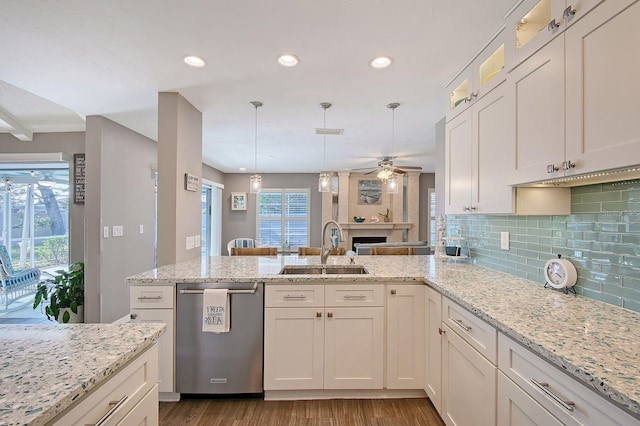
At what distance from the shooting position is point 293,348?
207cm

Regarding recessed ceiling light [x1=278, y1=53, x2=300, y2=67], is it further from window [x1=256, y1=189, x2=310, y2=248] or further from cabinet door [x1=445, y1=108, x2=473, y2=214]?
window [x1=256, y1=189, x2=310, y2=248]

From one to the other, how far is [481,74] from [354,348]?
2.08 meters

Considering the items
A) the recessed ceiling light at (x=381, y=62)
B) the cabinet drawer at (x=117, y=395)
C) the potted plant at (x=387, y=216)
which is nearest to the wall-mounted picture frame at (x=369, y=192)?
the potted plant at (x=387, y=216)

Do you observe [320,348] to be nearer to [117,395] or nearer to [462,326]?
[462,326]

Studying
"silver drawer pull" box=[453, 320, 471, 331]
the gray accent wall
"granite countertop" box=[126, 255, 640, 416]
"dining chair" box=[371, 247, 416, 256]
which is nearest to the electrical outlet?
"granite countertop" box=[126, 255, 640, 416]

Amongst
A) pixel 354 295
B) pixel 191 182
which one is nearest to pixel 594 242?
pixel 354 295

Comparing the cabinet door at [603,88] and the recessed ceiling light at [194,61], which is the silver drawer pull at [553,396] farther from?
the recessed ceiling light at [194,61]

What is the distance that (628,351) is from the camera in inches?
35.8

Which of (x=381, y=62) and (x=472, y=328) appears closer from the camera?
(x=472, y=328)

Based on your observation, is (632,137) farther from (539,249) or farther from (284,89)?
(284,89)

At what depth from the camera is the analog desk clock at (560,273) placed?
1.49 metres

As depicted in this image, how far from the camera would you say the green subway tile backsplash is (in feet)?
4.13

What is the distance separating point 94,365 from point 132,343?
150 millimetres

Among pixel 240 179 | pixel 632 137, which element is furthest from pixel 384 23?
pixel 240 179
